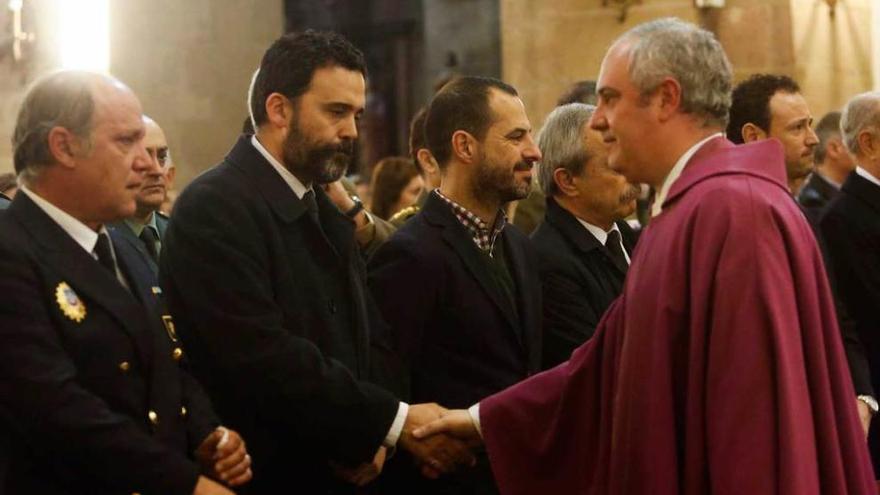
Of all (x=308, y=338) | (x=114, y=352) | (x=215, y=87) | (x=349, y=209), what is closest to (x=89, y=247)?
(x=114, y=352)

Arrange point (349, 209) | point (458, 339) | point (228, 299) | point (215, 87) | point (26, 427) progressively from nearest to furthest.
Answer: point (26, 427)
point (228, 299)
point (458, 339)
point (349, 209)
point (215, 87)

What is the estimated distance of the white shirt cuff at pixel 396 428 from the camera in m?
3.33

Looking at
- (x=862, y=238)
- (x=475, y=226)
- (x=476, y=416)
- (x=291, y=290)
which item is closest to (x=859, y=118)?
(x=862, y=238)

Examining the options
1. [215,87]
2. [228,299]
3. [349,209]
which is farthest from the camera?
[215,87]

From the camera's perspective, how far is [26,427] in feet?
8.84

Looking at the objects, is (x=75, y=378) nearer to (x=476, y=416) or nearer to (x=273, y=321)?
(x=273, y=321)

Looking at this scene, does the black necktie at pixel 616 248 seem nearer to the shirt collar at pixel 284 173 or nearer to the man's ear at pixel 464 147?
the man's ear at pixel 464 147

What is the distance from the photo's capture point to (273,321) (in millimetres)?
3174

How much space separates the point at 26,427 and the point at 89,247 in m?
0.43

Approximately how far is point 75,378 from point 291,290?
695 millimetres

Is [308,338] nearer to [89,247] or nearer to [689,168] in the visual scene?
[89,247]

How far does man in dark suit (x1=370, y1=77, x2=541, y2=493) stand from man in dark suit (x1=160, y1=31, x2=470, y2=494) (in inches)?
6.0

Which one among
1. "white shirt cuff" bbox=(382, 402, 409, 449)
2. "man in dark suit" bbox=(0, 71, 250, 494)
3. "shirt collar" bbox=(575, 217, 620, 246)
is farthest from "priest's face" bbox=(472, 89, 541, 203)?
"man in dark suit" bbox=(0, 71, 250, 494)

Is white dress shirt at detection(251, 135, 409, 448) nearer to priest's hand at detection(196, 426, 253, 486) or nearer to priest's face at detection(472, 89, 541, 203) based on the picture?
priest's hand at detection(196, 426, 253, 486)
